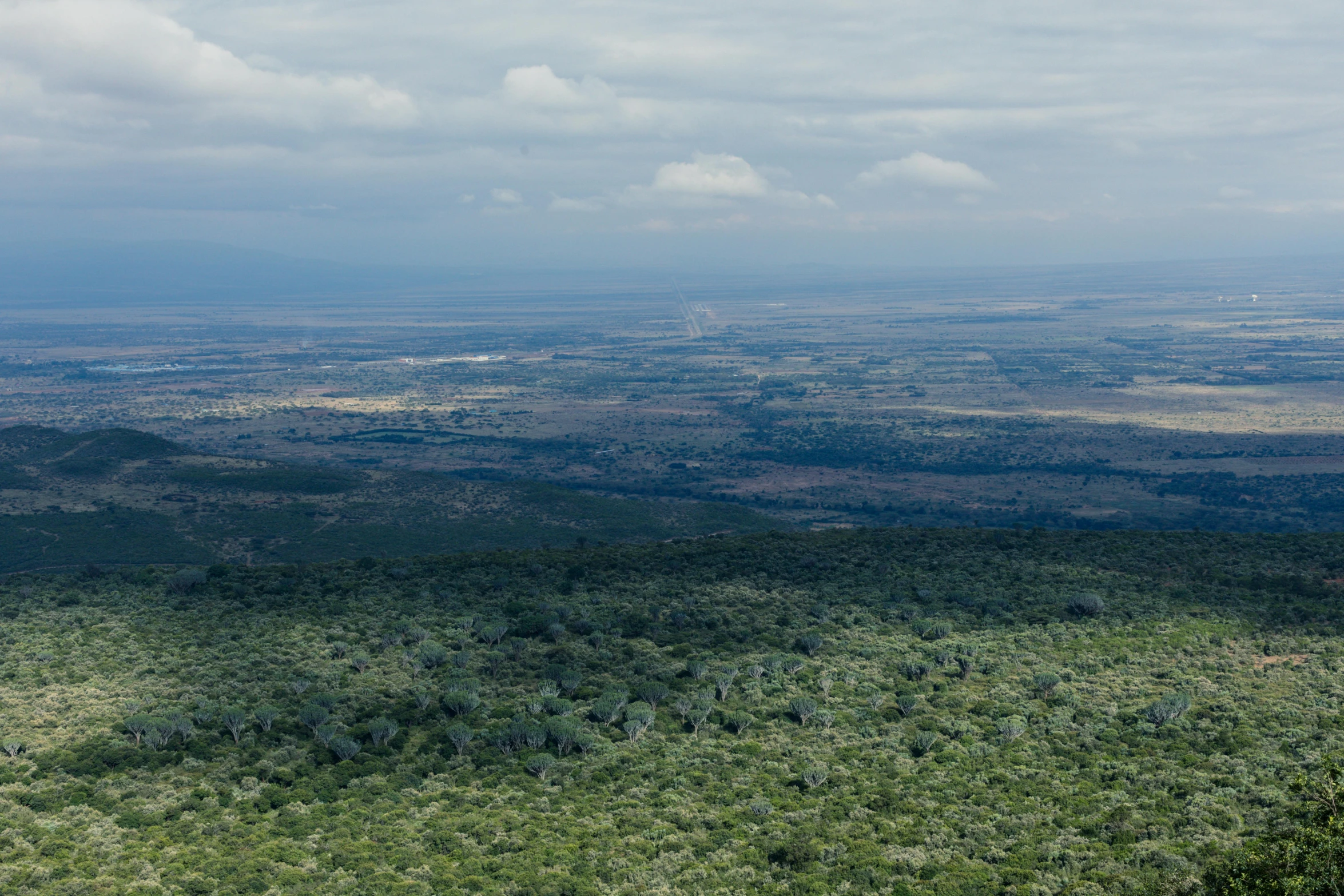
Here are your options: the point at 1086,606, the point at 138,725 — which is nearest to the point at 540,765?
the point at 138,725

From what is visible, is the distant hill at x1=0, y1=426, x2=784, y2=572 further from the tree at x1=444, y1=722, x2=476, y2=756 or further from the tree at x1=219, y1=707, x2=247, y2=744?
the tree at x1=444, y1=722, x2=476, y2=756

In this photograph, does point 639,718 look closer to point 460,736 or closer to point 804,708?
point 804,708

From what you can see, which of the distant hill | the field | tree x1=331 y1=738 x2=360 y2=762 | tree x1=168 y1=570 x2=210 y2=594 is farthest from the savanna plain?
the field

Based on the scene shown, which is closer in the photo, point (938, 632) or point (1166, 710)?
point (1166, 710)

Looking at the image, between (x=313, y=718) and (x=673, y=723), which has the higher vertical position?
(x=313, y=718)

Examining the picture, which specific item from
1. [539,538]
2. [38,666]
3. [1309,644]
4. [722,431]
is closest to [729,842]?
[1309,644]

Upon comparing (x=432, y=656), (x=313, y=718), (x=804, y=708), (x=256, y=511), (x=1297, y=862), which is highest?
(x=1297, y=862)
